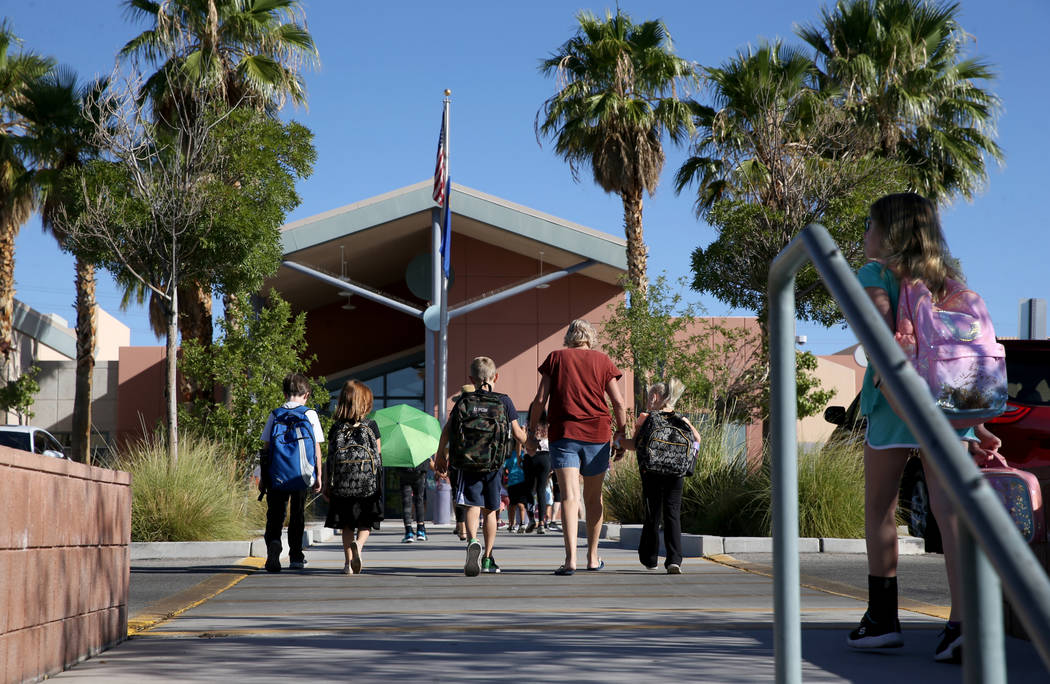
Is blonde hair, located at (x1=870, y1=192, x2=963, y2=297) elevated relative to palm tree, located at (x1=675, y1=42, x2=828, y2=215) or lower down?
lower down

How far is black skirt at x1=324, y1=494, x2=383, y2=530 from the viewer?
9125mm

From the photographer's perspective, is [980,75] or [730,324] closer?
[980,75]

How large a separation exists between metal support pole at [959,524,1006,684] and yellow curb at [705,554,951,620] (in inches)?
160

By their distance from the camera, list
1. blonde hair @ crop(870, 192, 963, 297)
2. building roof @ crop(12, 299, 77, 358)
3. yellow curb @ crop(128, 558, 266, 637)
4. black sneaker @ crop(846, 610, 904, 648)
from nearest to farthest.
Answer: blonde hair @ crop(870, 192, 963, 297) < black sneaker @ crop(846, 610, 904, 648) < yellow curb @ crop(128, 558, 266, 637) < building roof @ crop(12, 299, 77, 358)

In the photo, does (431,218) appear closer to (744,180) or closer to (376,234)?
(376,234)

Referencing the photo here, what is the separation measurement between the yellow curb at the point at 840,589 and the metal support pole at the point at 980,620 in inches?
160

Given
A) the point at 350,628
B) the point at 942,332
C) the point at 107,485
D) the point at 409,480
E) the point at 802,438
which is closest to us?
the point at 942,332

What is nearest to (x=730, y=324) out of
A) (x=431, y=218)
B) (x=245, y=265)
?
(x=431, y=218)

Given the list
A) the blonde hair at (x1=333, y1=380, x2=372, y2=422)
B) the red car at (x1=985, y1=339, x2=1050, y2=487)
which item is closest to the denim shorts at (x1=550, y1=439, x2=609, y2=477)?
the blonde hair at (x1=333, y1=380, x2=372, y2=422)

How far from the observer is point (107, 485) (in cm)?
488

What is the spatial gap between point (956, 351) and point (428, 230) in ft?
84.3

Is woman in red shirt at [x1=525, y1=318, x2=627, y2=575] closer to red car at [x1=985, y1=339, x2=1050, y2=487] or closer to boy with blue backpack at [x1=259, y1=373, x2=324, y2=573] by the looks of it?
boy with blue backpack at [x1=259, y1=373, x2=324, y2=573]

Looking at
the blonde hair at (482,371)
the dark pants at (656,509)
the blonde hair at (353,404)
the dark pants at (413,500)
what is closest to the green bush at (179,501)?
the blonde hair at (353,404)

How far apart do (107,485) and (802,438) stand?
9.34 m
